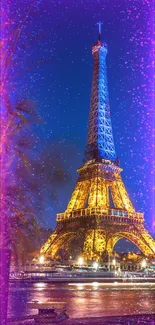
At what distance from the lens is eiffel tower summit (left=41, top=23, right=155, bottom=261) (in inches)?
1909

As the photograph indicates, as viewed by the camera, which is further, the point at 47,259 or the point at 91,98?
the point at 91,98

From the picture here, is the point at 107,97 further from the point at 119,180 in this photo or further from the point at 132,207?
the point at 132,207

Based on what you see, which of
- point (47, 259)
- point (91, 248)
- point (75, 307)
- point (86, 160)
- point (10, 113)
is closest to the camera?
point (10, 113)

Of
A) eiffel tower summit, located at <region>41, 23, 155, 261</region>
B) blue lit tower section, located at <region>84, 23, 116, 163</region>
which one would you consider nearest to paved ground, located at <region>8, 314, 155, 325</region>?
eiffel tower summit, located at <region>41, 23, 155, 261</region>

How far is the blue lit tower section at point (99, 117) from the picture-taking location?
5831 centimetres

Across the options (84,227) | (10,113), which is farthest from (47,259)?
(10,113)

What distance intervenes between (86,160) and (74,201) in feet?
23.2

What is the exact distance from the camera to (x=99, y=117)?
6047 cm

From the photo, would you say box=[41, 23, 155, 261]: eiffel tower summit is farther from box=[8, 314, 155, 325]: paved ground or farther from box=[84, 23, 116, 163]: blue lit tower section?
box=[8, 314, 155, 325]: paved ground

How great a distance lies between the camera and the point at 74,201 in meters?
55.1

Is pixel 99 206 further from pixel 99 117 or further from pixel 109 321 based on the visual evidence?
pixel 109 321

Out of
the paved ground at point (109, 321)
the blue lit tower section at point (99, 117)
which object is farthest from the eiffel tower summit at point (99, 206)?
the paved ground at point (109, 321)

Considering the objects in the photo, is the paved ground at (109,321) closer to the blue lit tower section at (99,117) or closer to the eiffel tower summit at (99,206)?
the eiffel tower summit at (99,206)

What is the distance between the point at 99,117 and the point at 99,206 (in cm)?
1658
